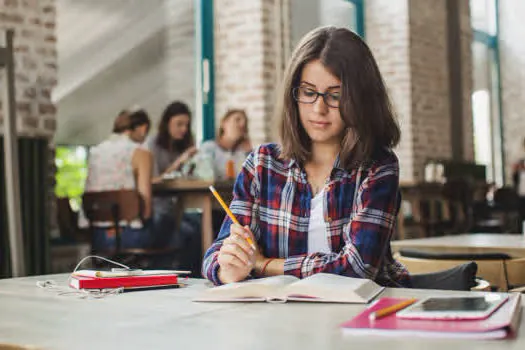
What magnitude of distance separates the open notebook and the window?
33.4ft

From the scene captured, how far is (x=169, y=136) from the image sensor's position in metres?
5.92

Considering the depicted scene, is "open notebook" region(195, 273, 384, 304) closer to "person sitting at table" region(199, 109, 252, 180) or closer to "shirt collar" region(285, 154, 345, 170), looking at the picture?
"shirt collar" region(285, 154, 345, 170)

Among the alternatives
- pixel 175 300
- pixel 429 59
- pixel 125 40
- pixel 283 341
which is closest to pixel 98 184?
pixel 125 40

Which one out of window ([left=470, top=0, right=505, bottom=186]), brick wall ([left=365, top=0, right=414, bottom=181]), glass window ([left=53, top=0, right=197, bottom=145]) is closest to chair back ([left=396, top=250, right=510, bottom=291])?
glass window ([left=53, top=0, right=197, bottom=145])

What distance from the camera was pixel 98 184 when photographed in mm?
4934

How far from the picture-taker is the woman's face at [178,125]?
585 centimetres

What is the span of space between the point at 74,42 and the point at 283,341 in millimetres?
4994

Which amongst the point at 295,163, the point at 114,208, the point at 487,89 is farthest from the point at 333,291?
the point at 487,89

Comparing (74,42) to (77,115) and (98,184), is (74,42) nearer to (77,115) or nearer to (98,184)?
(77,115)

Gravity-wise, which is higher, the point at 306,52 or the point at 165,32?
the point at 165,32

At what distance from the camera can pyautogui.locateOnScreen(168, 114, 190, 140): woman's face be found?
5.85m

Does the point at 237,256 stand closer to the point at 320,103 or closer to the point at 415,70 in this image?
the point at 320,103

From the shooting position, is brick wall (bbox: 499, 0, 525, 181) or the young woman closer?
the young woman

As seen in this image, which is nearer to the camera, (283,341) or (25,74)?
(283,341)
